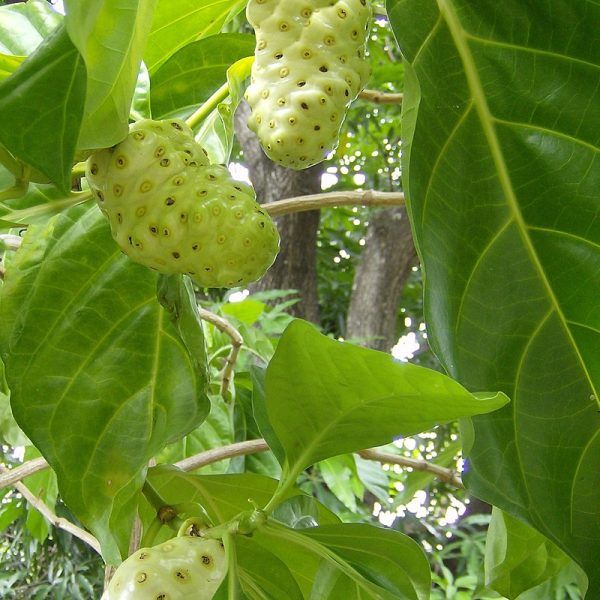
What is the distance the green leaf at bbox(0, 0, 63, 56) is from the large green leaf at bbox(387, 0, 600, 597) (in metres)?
0.29

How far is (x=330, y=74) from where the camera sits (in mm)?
554

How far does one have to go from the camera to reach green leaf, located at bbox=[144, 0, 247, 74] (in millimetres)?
802

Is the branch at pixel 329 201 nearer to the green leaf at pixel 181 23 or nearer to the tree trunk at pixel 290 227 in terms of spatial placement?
the green leaf at pixel 181 23

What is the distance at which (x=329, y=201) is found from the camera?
32.4 inches

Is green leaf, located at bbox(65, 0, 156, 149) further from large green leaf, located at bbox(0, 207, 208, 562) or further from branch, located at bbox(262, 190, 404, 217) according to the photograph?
branch, located at bbox(262, 190, 404, 217)

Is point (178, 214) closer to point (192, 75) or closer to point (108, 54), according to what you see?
point (108, 54)

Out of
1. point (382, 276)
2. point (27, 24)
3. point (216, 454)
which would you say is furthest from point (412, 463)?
point (382, 276)

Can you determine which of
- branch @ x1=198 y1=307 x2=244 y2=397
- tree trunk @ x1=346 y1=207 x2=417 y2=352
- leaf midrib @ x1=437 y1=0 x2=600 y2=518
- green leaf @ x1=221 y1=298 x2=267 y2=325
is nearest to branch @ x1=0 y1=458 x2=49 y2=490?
branch @ x1=198 y1=307 x2=244 y2=397

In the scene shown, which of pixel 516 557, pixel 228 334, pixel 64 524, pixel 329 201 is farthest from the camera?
pixel 228 334

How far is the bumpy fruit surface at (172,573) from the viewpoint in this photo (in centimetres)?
49

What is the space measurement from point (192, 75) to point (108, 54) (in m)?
0.37

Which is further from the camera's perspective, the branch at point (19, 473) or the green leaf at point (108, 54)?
the branch at point (19, 473)

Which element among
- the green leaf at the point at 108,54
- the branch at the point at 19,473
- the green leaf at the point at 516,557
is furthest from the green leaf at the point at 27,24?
the green leaf at the point at 516,557

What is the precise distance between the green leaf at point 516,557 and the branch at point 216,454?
0.24 metres
